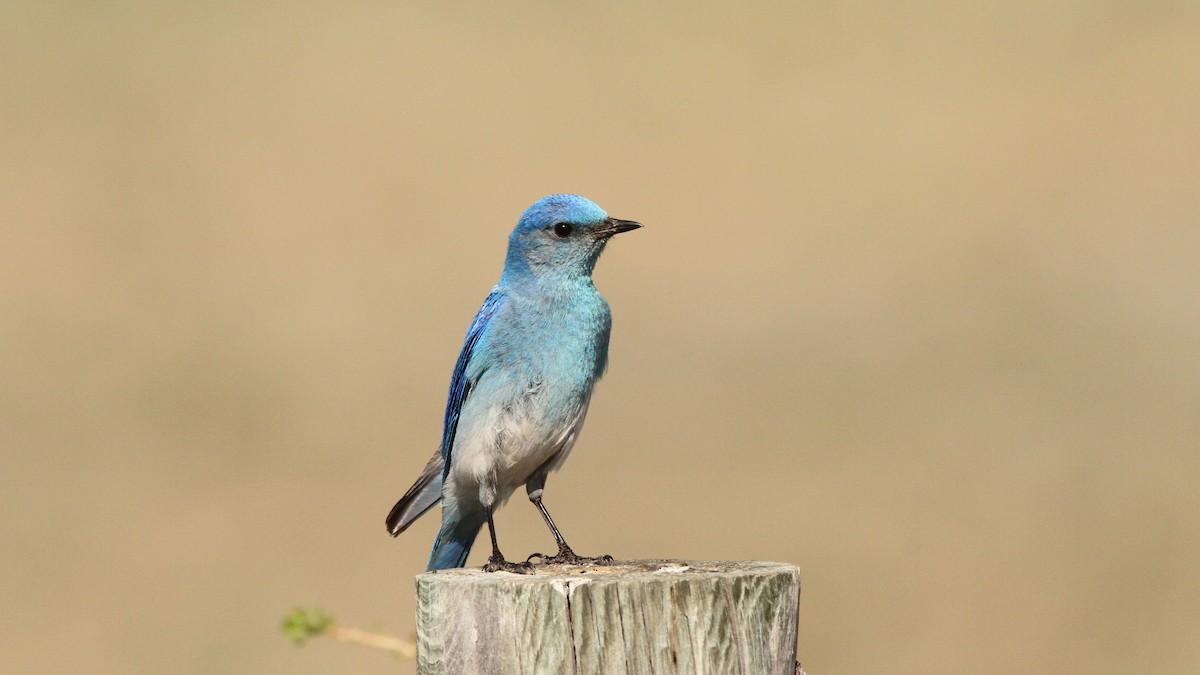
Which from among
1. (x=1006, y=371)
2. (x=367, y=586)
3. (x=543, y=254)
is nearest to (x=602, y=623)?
(x=543, y=254)

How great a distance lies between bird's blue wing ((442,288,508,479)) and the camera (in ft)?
18.8

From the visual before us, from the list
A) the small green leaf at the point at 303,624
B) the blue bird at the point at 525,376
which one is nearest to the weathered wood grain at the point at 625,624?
the small green leaf at the point at 303,624

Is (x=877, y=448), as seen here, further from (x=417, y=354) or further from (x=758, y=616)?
(x=758, y=616)

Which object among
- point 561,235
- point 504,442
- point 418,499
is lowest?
point 418,499

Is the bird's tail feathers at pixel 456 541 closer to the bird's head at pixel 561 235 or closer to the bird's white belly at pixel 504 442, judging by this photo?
the bird's white belly at pixel 504 442

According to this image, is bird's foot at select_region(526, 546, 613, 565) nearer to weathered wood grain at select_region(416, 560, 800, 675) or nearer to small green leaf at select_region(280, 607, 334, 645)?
small green leaf at select_region(280, 607, 334, 645)

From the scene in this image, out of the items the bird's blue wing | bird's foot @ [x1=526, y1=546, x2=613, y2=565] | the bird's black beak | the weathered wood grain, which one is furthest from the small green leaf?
the bird's black beak

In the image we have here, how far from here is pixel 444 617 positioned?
3652 millimetres

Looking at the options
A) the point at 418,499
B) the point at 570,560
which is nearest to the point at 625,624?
the point at 570,560

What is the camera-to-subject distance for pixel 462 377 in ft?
18.9

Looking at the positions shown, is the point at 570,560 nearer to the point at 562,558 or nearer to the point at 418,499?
the point at 562,558

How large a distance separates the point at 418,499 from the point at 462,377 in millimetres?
480

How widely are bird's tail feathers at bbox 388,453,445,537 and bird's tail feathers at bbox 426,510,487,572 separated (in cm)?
23

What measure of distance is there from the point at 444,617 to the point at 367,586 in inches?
279
